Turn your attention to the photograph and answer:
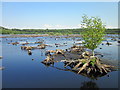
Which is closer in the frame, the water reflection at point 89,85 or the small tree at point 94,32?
the water reflection at point 89,85

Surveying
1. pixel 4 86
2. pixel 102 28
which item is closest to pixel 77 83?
pixel 4 86

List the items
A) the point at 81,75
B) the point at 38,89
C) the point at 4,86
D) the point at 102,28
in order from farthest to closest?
1. the point at 102,28
2. the point at 81,75
3. the point at 4,86
4. the point at 38,89

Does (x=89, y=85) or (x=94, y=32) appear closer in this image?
(x=89, y=85)

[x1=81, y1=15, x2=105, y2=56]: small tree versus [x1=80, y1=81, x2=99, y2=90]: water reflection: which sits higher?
[x1=81, y1=15, x2=105, y2=56]: small tree

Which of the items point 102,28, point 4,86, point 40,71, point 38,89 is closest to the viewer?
point 38,89

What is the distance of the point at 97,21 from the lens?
85.0 feet

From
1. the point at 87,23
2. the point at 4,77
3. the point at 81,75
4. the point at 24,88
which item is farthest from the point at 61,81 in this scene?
the point at 87,23

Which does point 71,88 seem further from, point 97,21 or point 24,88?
point 97,21

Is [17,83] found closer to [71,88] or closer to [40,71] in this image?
[40,71]

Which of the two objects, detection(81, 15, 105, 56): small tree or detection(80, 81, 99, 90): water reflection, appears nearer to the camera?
detection(80, 81, 99, 90): water reflection

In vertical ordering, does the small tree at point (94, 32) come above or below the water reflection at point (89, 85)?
above

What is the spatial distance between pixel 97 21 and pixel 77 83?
13.6 meters

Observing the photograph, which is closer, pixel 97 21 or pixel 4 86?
pixel 4 86

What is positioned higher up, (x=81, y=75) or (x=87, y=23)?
(x=87, y=23)
